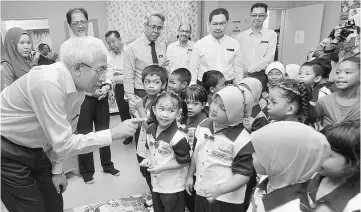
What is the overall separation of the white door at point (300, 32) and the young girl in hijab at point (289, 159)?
202 inches

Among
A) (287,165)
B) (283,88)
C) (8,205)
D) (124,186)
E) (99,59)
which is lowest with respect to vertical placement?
(124,186)

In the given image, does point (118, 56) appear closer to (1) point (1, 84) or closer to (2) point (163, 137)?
(1) point (1, 84)

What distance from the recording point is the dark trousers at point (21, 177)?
3.99 ft

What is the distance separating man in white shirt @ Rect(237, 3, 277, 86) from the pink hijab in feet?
7.47

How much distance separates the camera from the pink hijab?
7.03 ft

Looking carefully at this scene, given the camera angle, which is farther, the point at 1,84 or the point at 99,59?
the point at 1,84

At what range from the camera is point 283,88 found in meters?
1.66

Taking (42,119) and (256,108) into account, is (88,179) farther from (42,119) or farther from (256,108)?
Answer: (256,108)

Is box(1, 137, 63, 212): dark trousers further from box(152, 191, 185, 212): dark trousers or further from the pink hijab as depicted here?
the pink hijab

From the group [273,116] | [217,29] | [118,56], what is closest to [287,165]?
[273,116]

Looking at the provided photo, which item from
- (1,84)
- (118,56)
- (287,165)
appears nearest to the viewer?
(287,165)

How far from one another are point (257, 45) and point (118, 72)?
185 centimetres

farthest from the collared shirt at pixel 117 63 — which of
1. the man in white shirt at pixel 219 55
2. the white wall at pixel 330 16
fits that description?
the white wall at pixel 330 16

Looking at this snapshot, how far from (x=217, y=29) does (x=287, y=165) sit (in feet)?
7.23
